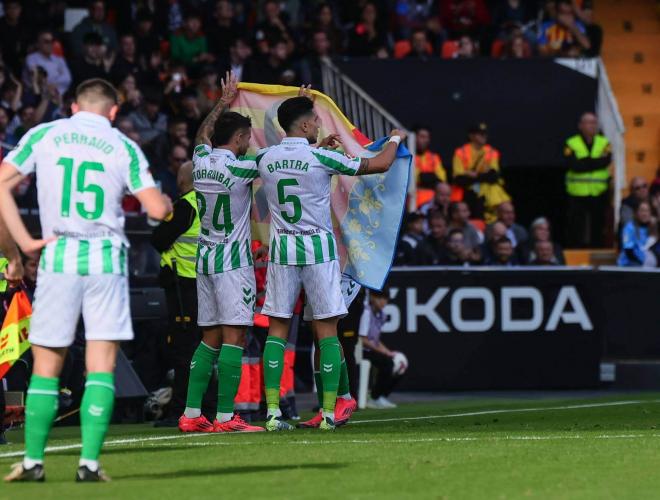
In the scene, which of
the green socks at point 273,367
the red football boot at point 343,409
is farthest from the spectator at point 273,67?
the green socks at point 273,367

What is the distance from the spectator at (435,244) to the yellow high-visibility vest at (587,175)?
127 inches

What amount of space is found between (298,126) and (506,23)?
1418 centimetres

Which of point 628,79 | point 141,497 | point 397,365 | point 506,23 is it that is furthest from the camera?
point 628,79

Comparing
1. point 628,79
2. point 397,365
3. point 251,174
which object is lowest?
point 397,365

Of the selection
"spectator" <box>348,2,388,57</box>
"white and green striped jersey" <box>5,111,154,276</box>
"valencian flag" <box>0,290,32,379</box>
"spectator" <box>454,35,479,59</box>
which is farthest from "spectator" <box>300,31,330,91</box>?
"white and green striped jersey" <box>5,111,154,276</box>

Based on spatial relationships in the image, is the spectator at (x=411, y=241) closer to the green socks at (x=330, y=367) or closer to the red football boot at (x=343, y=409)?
the red football boot at (x=343, y=409)

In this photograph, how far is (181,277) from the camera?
13.3 metres

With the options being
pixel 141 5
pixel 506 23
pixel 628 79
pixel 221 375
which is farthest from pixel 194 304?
pixel 628 79

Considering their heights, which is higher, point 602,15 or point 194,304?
point 602,15

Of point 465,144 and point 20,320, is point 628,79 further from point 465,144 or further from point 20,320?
point 20,320

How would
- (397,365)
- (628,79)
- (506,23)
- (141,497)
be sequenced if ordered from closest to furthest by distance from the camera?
(141,497) → (397,365) → (506,23) → (628,79)

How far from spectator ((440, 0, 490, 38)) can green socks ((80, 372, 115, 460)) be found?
17772 mm

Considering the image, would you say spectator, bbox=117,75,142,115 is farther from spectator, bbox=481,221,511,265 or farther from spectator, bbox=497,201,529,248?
spectator, bbox=497,201,529,248

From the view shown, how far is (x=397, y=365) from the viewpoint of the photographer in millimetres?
17641
